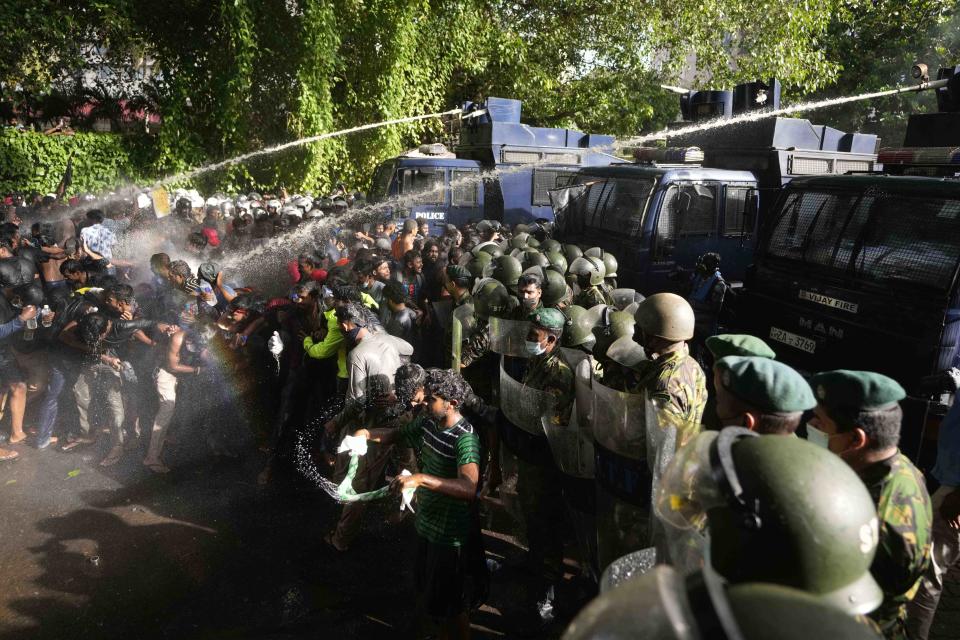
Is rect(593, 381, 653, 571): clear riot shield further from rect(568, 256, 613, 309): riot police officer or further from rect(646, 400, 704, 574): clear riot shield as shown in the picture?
rect(568, 256, 613, 309): riot police officer

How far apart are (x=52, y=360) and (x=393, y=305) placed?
337 centimetres

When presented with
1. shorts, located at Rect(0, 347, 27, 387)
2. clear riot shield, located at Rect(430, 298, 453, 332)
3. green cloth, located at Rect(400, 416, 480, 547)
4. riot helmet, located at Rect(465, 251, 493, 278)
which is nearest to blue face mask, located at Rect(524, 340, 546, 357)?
green cloth, located at Rect(400, 416, 480, 547)

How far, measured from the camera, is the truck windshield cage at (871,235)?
4.62m

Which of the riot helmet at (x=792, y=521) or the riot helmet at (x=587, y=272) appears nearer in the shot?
the riot helmet at (x=792, y=521)

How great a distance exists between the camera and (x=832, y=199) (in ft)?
18.0

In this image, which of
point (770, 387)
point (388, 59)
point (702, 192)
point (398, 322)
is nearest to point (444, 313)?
point (398, 322)

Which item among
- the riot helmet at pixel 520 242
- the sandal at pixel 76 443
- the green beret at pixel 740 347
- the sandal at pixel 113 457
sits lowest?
the sandal at pixel 76 443

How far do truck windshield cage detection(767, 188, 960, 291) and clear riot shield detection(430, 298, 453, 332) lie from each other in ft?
10.4

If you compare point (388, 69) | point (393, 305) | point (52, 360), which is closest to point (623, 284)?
point (393, 305)

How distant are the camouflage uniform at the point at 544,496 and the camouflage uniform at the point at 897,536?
6.36 ft

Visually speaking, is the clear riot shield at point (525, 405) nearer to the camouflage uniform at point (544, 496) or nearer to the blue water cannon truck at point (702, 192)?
the camouflage uniform at point (544, 496)

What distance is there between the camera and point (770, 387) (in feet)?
7.78

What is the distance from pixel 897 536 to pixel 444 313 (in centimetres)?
502

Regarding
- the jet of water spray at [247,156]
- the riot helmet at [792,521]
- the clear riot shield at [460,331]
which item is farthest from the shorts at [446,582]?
the jet of water spray at [247,156]
